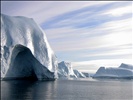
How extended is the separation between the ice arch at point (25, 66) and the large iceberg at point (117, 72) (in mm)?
82673

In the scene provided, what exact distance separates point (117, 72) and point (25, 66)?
3448 inches

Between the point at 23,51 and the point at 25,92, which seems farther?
the point at 23,51

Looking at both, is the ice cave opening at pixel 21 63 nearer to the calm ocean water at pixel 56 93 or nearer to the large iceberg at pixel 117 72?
the calm ocean water at pixel 56 93

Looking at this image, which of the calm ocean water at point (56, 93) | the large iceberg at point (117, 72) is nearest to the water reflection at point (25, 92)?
the calm ocean water at point (56, 93)

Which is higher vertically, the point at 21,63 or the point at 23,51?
the point at 23,51

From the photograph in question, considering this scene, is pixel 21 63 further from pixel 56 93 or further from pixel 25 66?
pixel 56 93

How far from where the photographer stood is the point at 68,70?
132 metres

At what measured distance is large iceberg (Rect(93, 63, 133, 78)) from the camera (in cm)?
14500

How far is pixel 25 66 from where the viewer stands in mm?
71125

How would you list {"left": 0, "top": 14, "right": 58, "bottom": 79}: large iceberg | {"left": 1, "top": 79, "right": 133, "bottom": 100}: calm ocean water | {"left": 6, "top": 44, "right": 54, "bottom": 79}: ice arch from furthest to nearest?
{"left": 6, "top": 44, "right": 54, "bottom": 79}: ice arch
{"left": 0, "top": 14, "right": 58, "bottom": 79}: large iceberg
{"left": 1, "top": 79, "right": 133, "bottom": 100}: calm ocean water

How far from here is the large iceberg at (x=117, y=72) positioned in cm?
14500

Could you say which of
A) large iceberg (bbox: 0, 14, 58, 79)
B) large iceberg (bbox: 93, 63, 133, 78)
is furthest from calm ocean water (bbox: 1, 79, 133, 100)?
large iceberg (bbox: 93, 63, 133, 78)

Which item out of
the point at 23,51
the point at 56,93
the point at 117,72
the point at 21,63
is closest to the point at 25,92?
the point at 56,93

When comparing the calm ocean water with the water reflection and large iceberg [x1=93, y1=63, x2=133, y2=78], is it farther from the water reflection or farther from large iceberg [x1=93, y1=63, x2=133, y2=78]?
large iceberg [x1=93, y1=63, x2=133, y2=78]
